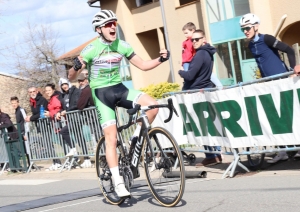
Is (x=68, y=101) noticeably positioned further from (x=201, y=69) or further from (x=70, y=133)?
(x=201, y=69)

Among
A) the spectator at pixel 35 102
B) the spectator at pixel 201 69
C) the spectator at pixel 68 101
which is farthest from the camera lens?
the spectator at pixel 35 102

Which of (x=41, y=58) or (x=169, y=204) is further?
(x=41, y=58)

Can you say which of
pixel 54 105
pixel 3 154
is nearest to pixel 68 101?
pixel 54 105

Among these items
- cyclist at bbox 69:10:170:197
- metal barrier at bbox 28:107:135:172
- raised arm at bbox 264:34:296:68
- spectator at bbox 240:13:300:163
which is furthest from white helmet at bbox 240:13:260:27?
metal barrier at bbox 28:107:135:172

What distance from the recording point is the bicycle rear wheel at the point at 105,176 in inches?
333

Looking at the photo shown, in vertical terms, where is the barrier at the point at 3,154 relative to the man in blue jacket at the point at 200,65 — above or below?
below

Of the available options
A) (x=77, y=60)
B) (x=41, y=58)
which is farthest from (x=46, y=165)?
(x=41, y=58)

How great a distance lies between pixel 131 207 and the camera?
8.15 meters

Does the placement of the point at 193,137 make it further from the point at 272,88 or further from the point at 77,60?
the point at 77,60

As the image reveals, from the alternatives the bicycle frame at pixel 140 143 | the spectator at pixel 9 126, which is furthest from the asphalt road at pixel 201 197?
the spectator at pixel 9 126

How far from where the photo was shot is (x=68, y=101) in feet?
49.2

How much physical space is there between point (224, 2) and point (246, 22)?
24.3 metres

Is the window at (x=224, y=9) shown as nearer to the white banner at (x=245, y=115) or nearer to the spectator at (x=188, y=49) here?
the spectator at (x=188, y=49)

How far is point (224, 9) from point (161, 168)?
89.8ft
